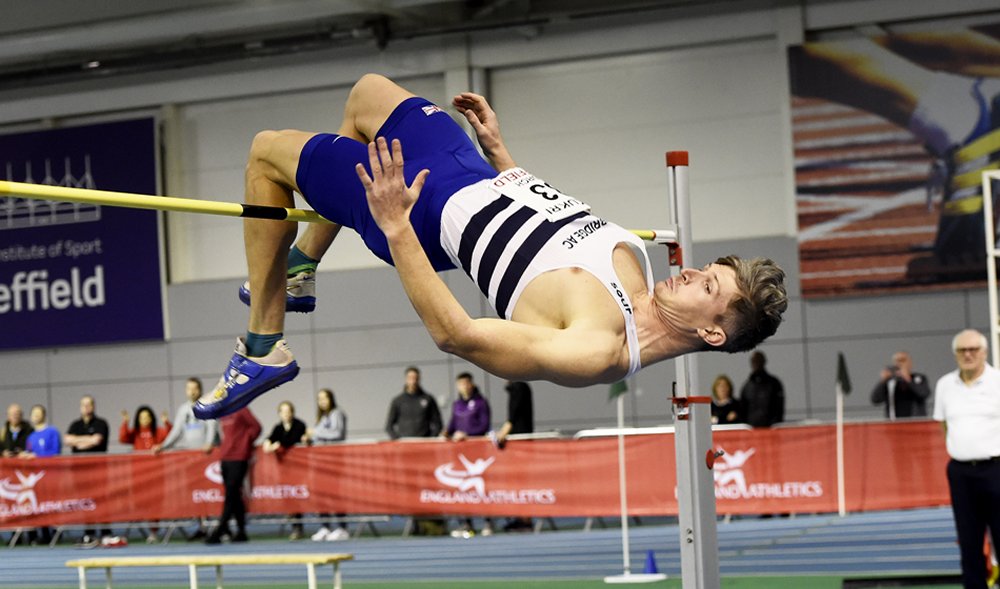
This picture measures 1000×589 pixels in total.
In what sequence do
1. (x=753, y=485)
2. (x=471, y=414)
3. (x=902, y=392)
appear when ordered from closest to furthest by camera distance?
1. (x=753, y=485)
2. (x=902, y=392)
3. (x=471, y=414)

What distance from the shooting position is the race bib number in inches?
140

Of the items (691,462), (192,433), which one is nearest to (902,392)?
(192,433)

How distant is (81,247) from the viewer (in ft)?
53.4

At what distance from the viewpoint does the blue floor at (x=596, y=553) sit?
346 inches

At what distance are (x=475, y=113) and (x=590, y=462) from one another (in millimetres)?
6839

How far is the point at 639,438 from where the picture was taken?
10703 millimetres

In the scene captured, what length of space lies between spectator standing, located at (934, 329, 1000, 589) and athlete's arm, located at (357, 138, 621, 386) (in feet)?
13.6

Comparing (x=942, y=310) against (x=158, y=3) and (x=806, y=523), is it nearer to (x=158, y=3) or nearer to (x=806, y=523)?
(x=806, y=523)

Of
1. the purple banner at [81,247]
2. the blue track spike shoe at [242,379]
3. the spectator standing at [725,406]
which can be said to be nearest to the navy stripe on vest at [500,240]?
the blue track spike shoe at [242,379]

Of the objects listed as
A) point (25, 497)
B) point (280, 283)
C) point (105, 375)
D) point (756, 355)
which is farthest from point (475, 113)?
point (105, 375)

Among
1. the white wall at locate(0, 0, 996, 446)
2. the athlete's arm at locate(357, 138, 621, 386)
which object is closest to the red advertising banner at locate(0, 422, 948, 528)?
the white wall at locate(0, 0, 996, 446)

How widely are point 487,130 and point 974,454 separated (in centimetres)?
378

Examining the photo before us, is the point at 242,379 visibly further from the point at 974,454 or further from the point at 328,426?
the point at 328,426

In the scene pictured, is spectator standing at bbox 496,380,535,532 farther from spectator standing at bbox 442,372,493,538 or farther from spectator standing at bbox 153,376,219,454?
spectator standing at bbox 153,376,219,454
